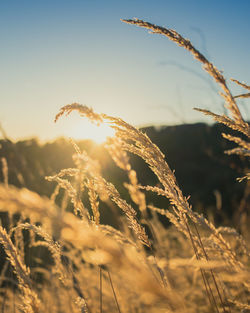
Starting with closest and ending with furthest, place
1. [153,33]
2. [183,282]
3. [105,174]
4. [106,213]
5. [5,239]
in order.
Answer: [5,239], [153,33], [183,282], [106,213], [105,174]

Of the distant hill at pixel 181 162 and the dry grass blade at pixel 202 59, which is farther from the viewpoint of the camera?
the distant hill at pixel 181 162

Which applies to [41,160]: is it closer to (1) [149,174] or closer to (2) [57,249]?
(1) [149,174]

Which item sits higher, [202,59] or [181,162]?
[181,162]

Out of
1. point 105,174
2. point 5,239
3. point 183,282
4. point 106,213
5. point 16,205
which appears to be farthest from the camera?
point 105,174

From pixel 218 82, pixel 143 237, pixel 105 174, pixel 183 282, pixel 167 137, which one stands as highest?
pixel 167 137

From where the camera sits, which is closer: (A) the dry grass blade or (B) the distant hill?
(A) the dry grass blade

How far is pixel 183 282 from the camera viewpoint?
464 cm

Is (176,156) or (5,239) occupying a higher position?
(176,156)

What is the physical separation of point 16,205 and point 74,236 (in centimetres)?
12

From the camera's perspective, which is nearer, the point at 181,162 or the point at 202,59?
the point at 202,59

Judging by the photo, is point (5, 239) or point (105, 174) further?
point (105, 174)

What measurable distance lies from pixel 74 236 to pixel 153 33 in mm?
1139

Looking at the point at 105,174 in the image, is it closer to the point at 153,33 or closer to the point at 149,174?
the point at 149,174

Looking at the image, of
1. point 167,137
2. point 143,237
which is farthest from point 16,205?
point 167,137
